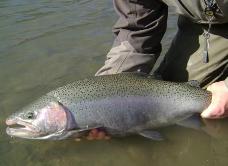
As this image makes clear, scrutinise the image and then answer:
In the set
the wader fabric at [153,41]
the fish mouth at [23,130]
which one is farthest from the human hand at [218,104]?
the fish mouth at [23,130]

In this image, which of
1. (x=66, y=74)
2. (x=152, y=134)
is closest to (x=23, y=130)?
(x=152, y=134)

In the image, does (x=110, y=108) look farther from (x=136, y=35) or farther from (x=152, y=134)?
(x=136, y=35)

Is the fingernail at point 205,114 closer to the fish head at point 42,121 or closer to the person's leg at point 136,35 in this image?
the person's leg at point 136,35

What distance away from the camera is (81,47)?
520 centimetres

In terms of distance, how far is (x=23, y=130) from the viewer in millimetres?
3082

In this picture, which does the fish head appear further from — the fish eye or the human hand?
the human hand

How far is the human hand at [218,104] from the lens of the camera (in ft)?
10.5

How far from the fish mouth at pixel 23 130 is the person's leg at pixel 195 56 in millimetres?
1331

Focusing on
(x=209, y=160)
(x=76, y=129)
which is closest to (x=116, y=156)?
(x=76, y=129)

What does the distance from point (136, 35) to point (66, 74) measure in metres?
1.19

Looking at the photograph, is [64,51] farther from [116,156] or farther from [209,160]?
[209,160]

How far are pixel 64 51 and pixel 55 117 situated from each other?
87.0 inches

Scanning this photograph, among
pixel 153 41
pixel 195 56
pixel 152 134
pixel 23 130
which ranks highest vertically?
pixel 153 41

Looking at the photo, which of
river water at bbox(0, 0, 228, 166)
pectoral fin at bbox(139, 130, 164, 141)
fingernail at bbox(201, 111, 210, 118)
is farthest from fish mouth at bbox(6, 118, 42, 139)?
fingernail at bbox(201, 111, 210, 118)
